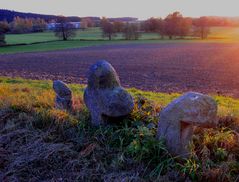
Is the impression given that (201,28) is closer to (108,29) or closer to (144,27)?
(144,27)

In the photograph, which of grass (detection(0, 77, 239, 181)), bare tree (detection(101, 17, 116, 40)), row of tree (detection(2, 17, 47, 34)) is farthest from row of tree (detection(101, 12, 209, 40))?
grass (detection(0, 77, 239, 181))

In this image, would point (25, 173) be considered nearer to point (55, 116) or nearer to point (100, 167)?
point (100, 167)

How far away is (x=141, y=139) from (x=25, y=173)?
1.70m

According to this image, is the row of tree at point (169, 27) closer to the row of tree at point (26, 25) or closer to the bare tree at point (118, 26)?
the bare tree at point (118, 26)

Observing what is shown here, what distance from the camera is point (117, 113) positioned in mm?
5355

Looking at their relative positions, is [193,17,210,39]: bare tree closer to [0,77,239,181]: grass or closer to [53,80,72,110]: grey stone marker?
[53,80,72,110]: grey stone marker

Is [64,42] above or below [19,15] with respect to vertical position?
below

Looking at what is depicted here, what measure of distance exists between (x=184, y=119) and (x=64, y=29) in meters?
82.3

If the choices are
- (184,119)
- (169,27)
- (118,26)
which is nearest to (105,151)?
(184,119)

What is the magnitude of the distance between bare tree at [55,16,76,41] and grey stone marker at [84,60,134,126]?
79.2 m

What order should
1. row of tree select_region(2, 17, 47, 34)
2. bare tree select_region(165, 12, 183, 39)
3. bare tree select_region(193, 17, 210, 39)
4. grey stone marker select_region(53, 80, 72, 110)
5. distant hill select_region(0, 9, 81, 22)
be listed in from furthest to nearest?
distant hill select_region(0, 9, 81, 22), row of tree select_region(2, 17, 47, 34), bare tree select_region(193, 17, 210, 39), bare tree select_region(165, 12, 183, 39), grey stone marker select_region(53, 80, 72, 110)

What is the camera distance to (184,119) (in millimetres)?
4242

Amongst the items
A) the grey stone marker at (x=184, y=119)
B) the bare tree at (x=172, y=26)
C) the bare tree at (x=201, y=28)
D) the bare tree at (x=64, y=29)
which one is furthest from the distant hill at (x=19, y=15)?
the grey stone marker at (x=184, y=119)

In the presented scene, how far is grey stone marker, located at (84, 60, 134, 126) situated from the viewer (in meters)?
5.35
